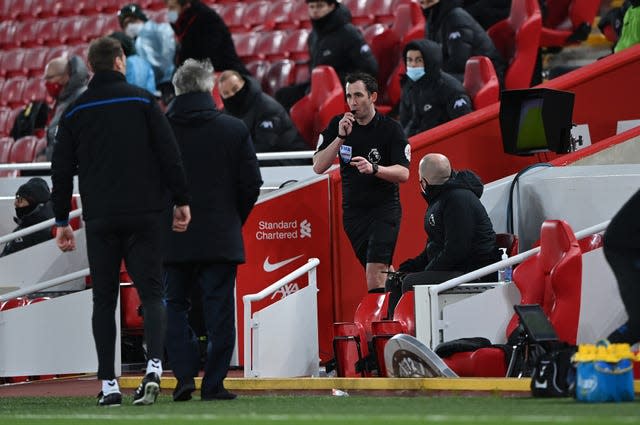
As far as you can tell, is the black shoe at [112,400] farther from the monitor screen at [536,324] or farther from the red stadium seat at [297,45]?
the red stadium seat at [297,45]

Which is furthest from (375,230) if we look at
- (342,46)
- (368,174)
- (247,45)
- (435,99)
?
(247,45)

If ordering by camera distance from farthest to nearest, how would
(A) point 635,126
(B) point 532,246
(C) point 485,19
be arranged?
1. (C) point 485,19
2. (A) point 635,126
3. (B) point 532,246

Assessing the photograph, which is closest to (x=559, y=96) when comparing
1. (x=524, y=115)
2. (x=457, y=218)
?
(x=524, y=115)

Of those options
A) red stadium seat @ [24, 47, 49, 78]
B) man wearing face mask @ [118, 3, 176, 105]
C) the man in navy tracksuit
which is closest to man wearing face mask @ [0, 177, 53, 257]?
man wearing face mask @ [118, 3, 176, 105]

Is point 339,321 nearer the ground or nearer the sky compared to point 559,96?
nearer the ground

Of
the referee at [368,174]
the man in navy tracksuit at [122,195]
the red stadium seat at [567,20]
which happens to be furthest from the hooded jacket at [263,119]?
the man in navy tracksuit at [122,195]

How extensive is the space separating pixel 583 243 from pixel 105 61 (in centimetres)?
324

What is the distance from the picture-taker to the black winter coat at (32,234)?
35.7 ft

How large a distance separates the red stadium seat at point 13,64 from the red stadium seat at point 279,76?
4.85m

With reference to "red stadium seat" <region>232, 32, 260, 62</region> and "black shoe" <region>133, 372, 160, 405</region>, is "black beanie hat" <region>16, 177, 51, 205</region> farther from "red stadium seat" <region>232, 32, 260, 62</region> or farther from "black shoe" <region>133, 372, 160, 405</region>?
"red stadium seat" <region>232, 32, 260, 62</region>

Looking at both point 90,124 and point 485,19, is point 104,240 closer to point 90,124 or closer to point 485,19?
point 90,124

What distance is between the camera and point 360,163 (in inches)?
328

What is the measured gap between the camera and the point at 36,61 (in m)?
17.8

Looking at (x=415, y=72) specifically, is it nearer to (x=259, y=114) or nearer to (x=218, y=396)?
(x=259, y=114)
